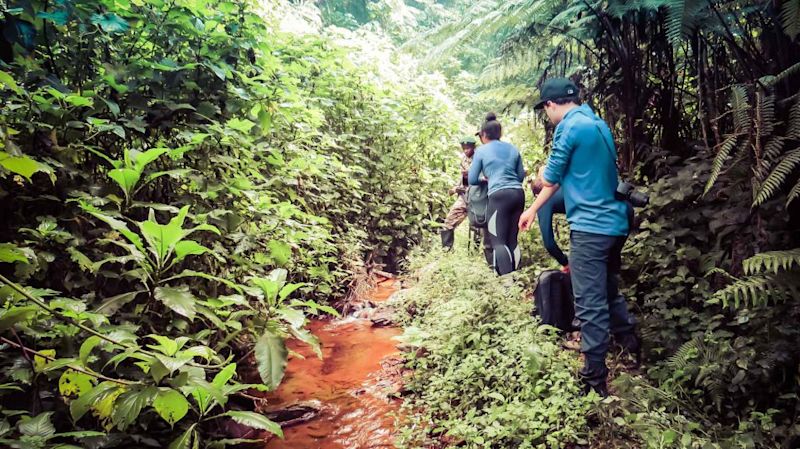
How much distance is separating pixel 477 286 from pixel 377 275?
3190 mm

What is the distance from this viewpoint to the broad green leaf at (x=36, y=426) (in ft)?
5.41

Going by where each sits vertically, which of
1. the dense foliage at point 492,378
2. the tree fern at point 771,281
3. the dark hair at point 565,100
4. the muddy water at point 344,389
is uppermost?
the dark hair at point 565,100

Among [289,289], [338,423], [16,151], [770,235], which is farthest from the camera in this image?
[338,423]

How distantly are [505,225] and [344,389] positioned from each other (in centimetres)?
242

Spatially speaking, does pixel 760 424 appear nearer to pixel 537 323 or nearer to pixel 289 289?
pixel 537 323

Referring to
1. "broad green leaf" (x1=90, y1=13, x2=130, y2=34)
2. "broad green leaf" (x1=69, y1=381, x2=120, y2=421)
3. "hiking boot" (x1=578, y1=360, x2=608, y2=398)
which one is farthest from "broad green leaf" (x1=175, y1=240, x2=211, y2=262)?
"hiking boot" (x1=578, y1=360, x2=608, y2=398)

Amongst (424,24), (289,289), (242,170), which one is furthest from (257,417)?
(424,24)

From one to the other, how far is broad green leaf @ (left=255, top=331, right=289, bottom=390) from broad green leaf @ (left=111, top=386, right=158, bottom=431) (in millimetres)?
419

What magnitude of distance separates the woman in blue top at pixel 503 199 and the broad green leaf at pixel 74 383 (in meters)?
3.91

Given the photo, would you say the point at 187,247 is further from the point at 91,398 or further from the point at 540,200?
the point at 540,200

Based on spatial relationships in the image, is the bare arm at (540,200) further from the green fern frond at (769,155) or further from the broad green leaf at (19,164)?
the broad green leaf at (19,164)

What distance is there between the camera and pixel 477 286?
4703 mm

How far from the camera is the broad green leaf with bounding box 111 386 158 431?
1.65 metres

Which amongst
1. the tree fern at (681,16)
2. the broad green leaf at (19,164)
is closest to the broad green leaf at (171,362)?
the broad green leaf at (19,164)
